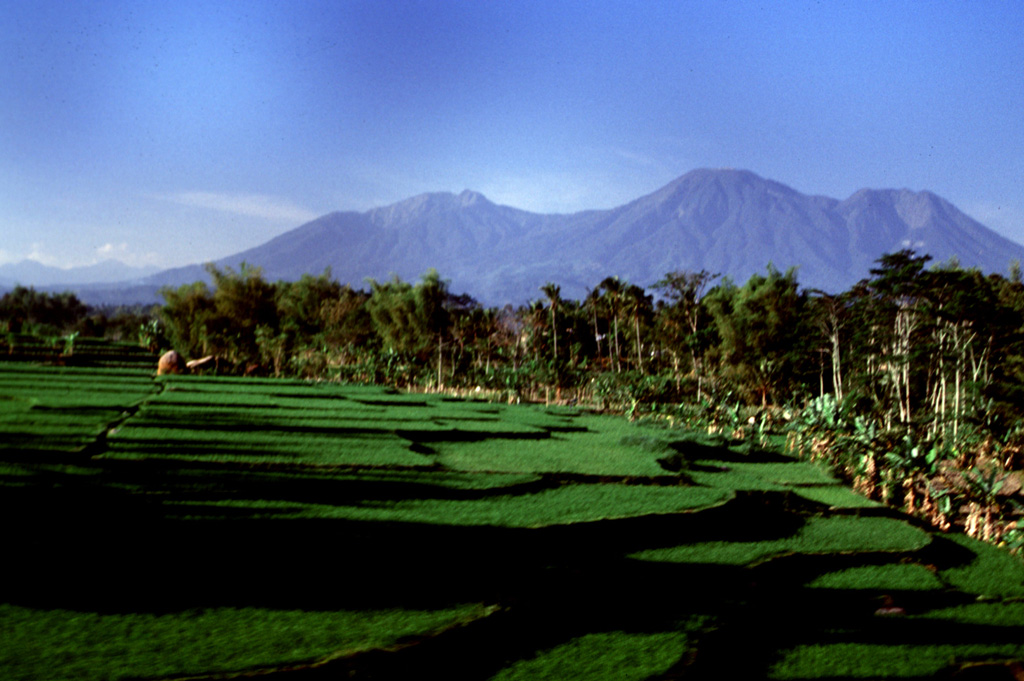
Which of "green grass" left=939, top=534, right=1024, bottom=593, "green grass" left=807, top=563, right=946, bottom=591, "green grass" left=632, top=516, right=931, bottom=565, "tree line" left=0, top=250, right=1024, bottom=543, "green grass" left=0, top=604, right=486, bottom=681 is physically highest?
"tree line" left=0, top=250, right=1024, bottom=543

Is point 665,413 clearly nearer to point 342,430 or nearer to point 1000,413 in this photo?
point 1000,413

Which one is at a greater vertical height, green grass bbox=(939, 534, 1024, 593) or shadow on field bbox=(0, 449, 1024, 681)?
shadow on field bbox=(0, 449, 1024, 681)

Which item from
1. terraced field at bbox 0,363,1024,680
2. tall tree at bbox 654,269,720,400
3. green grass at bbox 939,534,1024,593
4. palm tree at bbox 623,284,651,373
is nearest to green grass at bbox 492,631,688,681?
terraced field at bbox 0,363,1024,680

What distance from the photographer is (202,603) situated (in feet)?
10.7

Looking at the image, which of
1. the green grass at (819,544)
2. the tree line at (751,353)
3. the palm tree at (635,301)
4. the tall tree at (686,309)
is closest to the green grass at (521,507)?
the green grass at (819,544)

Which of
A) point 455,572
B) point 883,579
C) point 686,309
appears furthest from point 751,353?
point 455,572

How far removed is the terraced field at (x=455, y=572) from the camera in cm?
299

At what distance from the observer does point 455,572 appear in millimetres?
3943

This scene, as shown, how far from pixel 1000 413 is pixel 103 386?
49.7 feet

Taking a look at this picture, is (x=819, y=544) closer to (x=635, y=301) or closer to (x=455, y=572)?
(x=455, y=572)

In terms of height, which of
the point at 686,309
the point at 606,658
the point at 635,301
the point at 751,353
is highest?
the point at 635,301

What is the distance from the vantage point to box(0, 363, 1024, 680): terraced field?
2.99 m

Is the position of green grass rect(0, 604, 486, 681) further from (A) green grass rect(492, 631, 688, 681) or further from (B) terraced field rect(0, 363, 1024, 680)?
(A) green grass rect(492, 631, 688, 681)

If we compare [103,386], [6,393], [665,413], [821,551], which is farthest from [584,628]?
[103,386]
